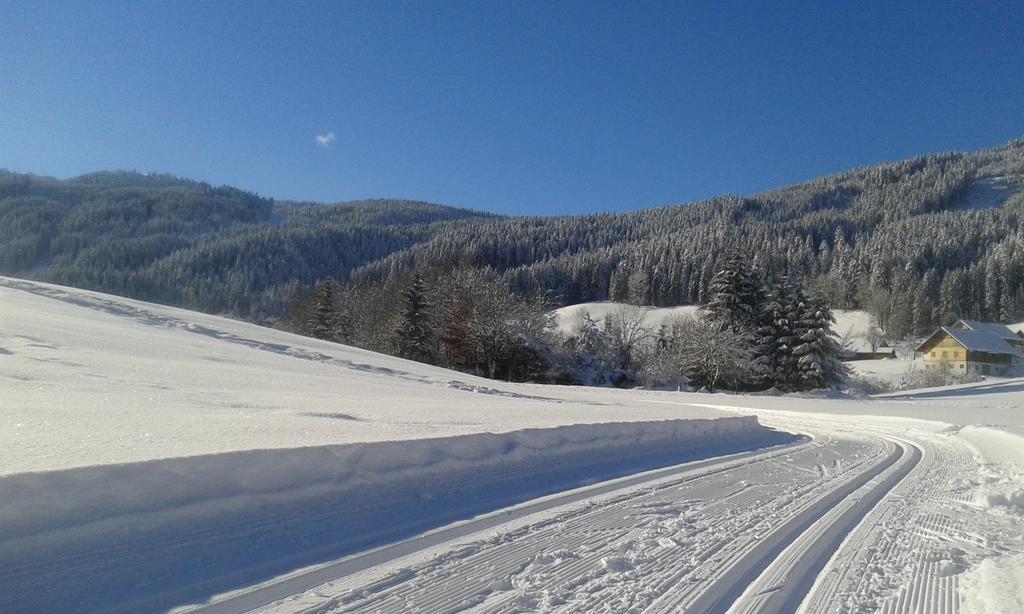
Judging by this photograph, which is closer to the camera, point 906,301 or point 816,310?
point 816,310

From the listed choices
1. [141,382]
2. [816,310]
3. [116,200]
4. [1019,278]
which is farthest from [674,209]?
[141,382]

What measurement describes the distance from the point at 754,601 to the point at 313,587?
9.04 feet

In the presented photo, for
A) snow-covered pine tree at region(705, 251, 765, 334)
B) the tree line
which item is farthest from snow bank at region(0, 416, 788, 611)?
snow-covered pine tree at region(705, 251, 765, 334)

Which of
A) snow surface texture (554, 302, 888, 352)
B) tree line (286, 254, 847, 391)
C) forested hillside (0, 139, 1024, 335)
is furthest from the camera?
forested hillside (0, 139, 1024, 335)

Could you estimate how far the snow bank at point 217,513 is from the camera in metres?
2.89

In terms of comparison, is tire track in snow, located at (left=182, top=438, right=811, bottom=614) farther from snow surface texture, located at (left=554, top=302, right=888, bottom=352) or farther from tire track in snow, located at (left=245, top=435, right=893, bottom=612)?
snow surface texture, located at (left=554, top=302, right=888, bottom=352)

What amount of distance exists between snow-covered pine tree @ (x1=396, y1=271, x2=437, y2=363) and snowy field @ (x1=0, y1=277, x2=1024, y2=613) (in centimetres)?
3545

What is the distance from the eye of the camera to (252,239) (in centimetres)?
14050

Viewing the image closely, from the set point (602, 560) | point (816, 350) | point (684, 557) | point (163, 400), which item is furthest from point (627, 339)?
point (602, 560)

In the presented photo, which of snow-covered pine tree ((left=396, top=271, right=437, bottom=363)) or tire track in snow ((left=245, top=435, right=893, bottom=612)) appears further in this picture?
snow-covered pine tree ((left=396, top=271, right=437, bottom=363))

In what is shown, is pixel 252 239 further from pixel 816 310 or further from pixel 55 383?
pixel 55 383

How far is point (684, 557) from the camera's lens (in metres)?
3.96

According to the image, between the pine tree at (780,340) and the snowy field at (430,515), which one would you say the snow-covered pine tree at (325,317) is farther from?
the snowy field at (430,515)

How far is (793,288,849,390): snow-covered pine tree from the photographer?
36.3 metres
